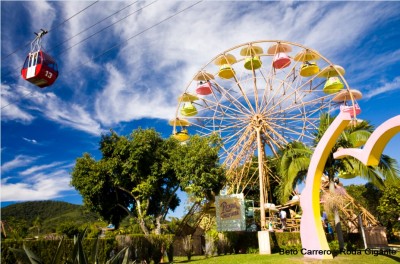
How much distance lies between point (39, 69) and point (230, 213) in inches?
535

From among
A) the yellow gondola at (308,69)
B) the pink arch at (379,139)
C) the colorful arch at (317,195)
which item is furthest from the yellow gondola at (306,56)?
the pink arch at (379,139)

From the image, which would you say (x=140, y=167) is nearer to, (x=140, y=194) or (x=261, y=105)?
(x=140, y=194)

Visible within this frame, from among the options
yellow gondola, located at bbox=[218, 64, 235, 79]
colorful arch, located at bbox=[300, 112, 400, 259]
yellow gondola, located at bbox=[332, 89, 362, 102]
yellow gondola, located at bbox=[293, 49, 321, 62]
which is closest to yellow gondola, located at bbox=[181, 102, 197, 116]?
yellow gondola, located at bbox=[218, 64, 235, 79]

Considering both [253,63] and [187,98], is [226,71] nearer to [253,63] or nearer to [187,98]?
[253,63]

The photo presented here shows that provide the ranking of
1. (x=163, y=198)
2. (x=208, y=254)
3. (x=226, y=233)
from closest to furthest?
(x=208, y=254) < (x=226, y=233) < (x=163, y=198)

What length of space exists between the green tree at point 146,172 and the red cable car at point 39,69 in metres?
9.30

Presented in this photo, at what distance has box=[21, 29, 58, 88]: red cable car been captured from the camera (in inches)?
475

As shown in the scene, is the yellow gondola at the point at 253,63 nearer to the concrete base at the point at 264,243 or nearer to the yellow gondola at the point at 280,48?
the yellow gondola at the point at 280,48

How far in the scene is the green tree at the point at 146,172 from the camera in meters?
20.2

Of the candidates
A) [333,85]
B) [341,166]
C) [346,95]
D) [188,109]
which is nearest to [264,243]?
[341,166]

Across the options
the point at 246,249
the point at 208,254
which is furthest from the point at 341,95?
the point at 208,254

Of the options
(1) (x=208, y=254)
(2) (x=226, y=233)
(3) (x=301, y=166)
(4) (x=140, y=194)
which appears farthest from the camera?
(4) (x=140, y=194)

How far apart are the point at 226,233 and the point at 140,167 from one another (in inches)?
289

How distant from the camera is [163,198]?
2292 centimetres
